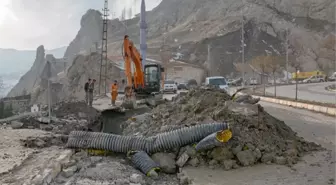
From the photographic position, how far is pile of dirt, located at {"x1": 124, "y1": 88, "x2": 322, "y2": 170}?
7703 millimetres

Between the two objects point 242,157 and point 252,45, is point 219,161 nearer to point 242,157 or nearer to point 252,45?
point 242,157

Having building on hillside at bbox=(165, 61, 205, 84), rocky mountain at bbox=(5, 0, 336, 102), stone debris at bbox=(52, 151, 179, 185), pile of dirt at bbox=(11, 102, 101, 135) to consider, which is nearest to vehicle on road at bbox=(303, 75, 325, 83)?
rocky mountain at bbox=(5, 0, 336, 102)

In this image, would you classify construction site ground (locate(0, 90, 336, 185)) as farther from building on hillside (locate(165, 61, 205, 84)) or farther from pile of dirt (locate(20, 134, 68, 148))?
building on hillside (locate(165, 61, 205, 84))

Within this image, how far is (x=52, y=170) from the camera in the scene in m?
6.53

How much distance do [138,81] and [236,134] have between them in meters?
13.4

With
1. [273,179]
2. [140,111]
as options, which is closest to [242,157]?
[273,179]

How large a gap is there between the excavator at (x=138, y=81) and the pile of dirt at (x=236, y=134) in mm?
8385

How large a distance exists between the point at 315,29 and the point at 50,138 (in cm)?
10047

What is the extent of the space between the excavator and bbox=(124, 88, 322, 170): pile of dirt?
8385 mm

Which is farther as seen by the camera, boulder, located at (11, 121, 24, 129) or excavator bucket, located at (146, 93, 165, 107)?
excavator bucket, located at (146, 93, 165, 107)

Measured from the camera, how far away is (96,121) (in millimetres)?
16359

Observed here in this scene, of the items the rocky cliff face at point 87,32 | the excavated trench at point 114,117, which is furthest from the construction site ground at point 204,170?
the rocky cliff face at point 87,32

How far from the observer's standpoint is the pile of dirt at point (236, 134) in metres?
7.70

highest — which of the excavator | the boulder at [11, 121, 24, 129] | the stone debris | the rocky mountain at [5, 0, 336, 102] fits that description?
the rocky mountain at [5, 0, 336, 102]
